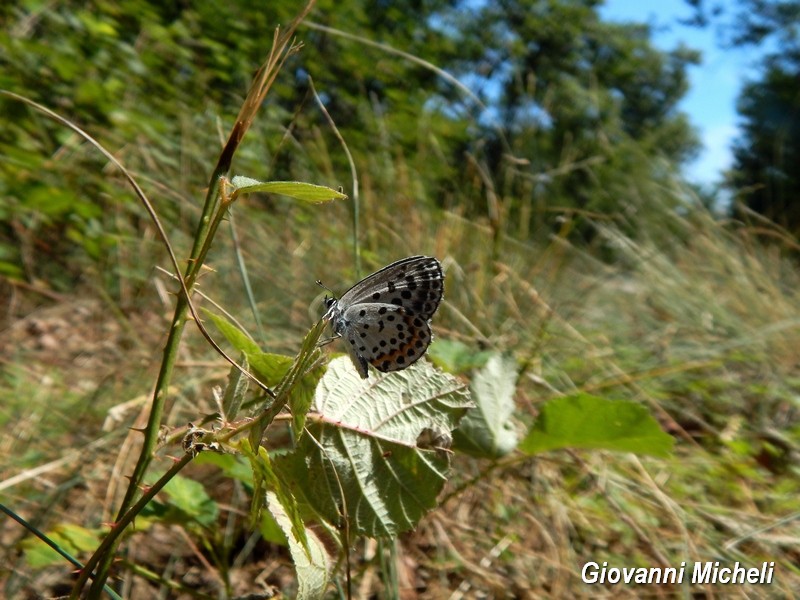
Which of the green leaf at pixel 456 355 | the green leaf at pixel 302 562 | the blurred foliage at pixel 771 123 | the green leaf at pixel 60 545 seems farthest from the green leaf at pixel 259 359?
the blurred foliage at pixel 771 123

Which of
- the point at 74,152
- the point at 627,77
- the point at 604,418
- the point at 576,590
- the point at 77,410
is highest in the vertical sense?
the point at 627,77

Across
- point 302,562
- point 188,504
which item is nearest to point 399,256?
point 188,504

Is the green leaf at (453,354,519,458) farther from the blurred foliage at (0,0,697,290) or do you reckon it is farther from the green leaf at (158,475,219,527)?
the blurred foliage at (0,0,697,290)

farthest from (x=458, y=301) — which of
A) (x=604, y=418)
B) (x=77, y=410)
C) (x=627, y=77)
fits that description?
(x=627, y=77)

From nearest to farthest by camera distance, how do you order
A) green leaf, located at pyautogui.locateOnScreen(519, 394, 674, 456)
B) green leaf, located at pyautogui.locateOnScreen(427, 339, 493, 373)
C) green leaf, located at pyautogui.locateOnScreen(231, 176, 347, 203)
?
green leaf, located at pyautogui.locateOnScreen(231, 176, 347, 203)
green leaf, located at pyautogui.locateOnScreen(519, 394, 674, 456)
green leaf, located at pyautogui.locateOnScreen(427, 339, 493, 373)

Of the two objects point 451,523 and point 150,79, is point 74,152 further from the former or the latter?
point 451,523

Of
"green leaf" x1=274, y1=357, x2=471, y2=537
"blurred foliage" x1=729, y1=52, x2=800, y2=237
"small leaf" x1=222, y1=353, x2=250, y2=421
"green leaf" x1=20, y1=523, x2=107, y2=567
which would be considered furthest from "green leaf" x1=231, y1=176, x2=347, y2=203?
"blurred foliage" x1=729, y1=52, x2=800, y2=237

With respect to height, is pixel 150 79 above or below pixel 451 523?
above
